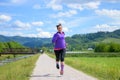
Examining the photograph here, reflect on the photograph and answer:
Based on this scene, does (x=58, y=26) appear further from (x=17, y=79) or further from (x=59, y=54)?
(x=17, y=79)

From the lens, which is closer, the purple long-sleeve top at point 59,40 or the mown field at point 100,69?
the mown field at point 100,69

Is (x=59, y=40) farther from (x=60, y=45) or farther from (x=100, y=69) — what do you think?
(x=100, y=69)

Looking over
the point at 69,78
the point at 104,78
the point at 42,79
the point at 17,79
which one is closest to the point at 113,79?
the point at 104,78

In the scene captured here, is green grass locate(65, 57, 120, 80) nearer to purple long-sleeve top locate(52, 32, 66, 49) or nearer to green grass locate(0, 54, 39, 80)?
purple long-sleeve top locate(52, 32, 66, 49)

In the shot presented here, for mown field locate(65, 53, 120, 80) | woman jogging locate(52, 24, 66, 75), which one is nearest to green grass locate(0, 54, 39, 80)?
woman jogging locate(52, 24, 66, 75)

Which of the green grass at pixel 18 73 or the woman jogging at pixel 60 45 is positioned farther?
the woman jogging at pixel 60 45

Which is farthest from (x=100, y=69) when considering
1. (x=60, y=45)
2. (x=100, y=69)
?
(x=60, y=45)

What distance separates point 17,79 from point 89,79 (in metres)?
3.14

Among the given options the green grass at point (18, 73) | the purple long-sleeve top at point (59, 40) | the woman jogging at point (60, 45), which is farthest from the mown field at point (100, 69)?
the green grass at point (18, 73)

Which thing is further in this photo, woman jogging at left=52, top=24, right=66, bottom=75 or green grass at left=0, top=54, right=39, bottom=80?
woman jogging at left=52, top=24, right=66, bottom=75

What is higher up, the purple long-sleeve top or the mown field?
the purple long-sleeve top

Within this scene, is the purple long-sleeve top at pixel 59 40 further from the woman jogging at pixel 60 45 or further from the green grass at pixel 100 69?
the green grass at pixel 100 69

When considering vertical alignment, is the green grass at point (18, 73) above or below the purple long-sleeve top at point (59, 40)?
below

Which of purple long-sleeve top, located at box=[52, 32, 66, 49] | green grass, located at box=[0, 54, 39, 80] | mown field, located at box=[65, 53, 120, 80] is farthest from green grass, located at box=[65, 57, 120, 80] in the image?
green grass, located at box=[0, 54, 39, 80]
